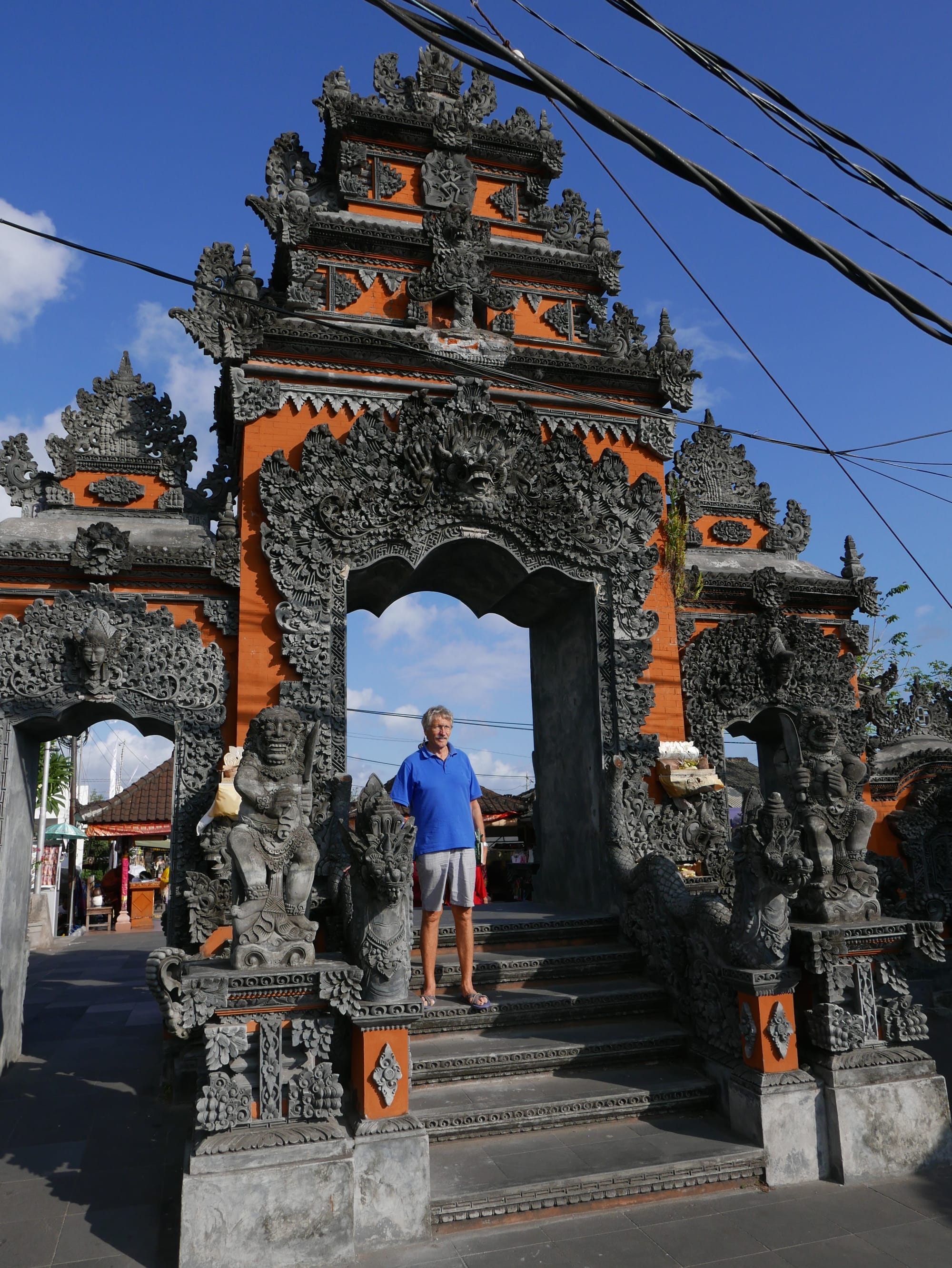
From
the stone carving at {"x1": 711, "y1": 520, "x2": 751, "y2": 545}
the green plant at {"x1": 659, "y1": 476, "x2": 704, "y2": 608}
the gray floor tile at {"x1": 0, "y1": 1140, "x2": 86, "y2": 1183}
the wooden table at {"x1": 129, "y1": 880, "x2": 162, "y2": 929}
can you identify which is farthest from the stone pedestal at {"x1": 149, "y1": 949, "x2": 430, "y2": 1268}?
the wooden table at {"x1": 129, "y1": 880, "x2": 162, "y2": 929}

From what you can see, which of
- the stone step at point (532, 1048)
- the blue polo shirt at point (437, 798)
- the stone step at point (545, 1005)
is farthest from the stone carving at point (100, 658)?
the stone step at point (532, 1048)

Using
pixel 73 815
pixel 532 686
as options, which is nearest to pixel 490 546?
pixel 532 686

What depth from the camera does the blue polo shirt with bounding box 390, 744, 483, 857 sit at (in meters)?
6.11

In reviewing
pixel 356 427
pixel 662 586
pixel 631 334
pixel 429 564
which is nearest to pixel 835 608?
pixel 662 586

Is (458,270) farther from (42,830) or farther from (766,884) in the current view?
(42,830)

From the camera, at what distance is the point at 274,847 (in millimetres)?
5383

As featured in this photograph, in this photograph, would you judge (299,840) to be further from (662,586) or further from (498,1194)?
(662,586)

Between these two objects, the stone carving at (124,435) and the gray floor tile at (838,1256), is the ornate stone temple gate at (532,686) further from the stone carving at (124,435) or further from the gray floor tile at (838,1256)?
the gray floor tile at (838,1256)

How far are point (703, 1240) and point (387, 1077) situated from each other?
5.97 feet

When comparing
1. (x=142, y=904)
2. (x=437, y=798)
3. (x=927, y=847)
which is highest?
(x=437, y=798)

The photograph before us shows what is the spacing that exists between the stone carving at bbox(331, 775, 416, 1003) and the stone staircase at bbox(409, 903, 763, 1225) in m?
1.06

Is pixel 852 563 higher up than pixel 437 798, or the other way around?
pixel 852 563

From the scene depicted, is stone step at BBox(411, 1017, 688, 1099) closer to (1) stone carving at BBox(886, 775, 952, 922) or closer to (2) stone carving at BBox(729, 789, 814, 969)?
(2) stone carving at BBox(729, 789, 814, 969)

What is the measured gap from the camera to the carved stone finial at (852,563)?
1063 cm
